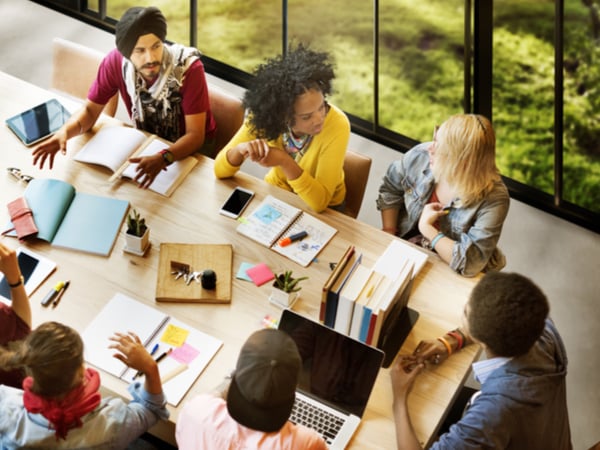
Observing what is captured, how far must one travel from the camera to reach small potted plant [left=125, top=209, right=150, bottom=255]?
8.93 feet

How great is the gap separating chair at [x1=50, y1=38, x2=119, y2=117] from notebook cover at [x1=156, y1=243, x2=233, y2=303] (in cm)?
107

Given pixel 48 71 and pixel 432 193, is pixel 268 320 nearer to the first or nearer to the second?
pixel 432 193

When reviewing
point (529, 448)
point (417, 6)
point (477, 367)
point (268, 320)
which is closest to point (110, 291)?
point (268, 320)

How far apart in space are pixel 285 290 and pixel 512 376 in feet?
2.63

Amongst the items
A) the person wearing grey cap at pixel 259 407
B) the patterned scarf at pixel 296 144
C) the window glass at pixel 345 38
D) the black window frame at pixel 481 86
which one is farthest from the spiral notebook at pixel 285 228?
the window glass at pixel 345 38

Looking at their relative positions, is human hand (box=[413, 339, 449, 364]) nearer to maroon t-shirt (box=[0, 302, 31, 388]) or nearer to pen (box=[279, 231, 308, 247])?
pen (box=[279, 231, 308, 247])

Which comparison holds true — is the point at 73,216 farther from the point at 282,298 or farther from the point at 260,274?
the point at 282,298

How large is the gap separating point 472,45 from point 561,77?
48 cm

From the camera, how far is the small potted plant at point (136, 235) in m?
2.72

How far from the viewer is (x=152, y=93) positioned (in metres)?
3.29

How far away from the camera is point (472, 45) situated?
3.99 meters

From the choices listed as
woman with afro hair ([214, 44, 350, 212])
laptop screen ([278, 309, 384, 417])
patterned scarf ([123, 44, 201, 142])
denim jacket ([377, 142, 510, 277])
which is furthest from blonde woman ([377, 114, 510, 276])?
patterned scarf ([123, 44, 201, 142])

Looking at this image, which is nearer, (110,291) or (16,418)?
(16,418)

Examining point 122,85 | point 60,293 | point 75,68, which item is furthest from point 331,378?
point 75,68
